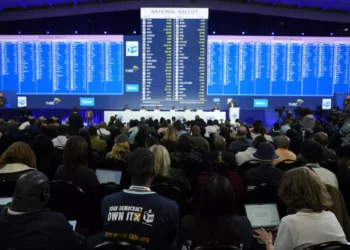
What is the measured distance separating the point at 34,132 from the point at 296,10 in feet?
49.4

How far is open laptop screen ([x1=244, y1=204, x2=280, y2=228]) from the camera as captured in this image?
2807 mm

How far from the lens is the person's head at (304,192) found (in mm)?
2156

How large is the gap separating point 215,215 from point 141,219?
51cm

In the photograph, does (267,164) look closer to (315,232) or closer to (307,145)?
(307,145)

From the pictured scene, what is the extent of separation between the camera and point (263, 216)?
284 cm

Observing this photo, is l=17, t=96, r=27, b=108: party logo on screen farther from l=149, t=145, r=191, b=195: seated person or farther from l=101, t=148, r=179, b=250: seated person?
l=101, t=148, r=179, b=250: seated person

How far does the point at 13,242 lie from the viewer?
1.85 meters

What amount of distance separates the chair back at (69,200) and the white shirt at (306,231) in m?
1.85

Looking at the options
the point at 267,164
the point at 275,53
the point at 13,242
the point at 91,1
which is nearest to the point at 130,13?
the point at 91,1

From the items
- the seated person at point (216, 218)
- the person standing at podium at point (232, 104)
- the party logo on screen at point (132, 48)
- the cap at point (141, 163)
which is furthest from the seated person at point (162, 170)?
the party logo on screen at point (132, 48)

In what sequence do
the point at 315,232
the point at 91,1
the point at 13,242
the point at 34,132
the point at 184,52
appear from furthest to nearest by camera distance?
the point at 91,1
the point at 184,52
the point at 34,132
the point at 315,232
the point at 13,242

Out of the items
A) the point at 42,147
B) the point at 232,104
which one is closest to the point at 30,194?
the point at 42,147

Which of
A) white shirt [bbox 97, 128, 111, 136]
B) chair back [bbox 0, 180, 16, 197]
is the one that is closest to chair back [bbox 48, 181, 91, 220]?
chair back [bbox 0, 180, 16, 197]

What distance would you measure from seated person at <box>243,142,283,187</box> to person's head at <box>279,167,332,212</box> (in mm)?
1470
